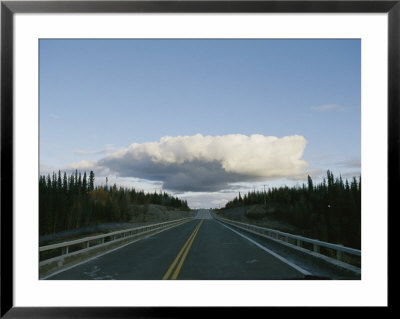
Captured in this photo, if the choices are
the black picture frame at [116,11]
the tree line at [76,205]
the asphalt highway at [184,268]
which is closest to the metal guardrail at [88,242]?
the asphalt highway at [184,268]

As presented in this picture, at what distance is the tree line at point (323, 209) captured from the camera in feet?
277

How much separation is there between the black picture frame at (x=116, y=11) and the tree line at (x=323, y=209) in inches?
2398

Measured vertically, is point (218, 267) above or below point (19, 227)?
below

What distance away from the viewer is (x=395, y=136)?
6285 mm

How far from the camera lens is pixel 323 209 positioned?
10094 cm

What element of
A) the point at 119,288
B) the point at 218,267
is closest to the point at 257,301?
the point at 119,288

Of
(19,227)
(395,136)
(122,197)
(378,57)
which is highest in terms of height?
(378,57)

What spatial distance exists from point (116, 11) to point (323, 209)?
101m

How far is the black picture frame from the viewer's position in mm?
6230

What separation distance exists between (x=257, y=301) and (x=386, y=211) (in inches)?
100

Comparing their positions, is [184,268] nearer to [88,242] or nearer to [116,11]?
[88,242]

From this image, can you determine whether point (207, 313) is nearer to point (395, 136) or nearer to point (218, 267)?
point (395, 136)

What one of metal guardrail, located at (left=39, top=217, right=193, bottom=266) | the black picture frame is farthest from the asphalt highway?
the black picture frame

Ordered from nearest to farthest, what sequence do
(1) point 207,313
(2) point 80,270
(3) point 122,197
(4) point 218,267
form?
1. (1) point 207,313
2. (2) point 80,270
3. (4) point 218,267
4. (3) point 122,197
